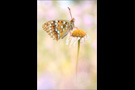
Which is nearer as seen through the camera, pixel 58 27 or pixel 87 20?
pixel 58 27

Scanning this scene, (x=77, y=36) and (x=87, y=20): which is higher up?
(x=87, y=20)

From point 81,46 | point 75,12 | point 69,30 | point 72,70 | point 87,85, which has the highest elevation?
point 75,12

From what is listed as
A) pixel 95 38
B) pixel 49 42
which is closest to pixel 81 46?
pixel 95 38

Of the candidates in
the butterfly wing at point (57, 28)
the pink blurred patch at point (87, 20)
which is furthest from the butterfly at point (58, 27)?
the pink blurred patch at point (87, 20)

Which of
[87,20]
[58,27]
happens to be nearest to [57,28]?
[58,27]

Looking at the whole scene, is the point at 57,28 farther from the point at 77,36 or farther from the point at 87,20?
the point at 87,20
